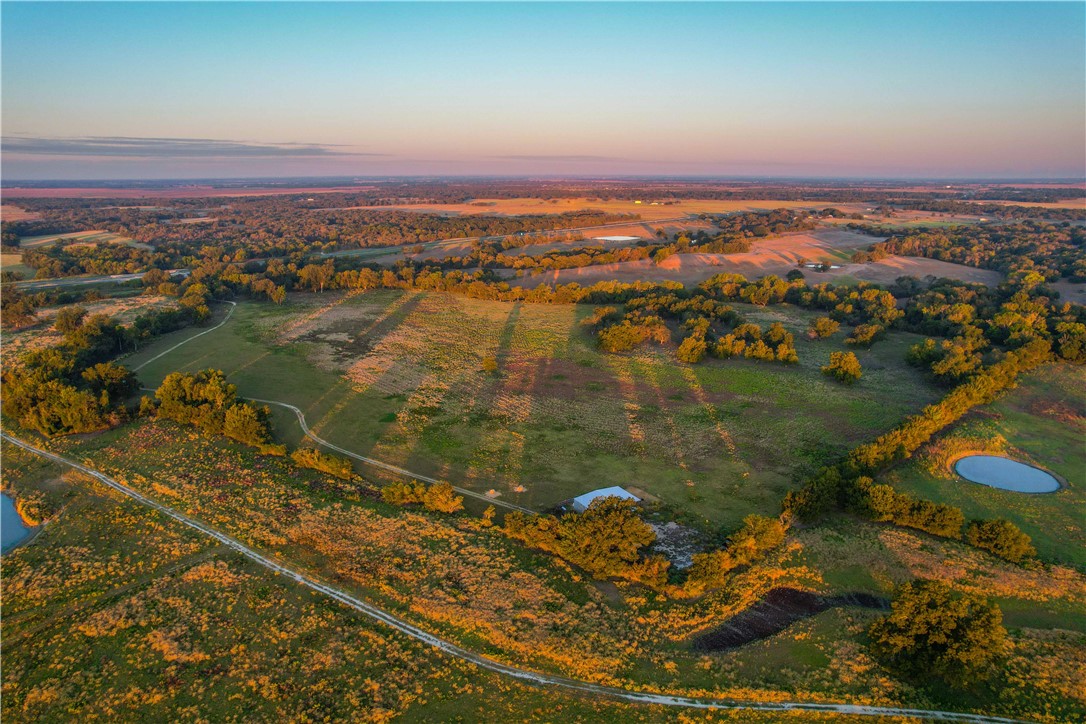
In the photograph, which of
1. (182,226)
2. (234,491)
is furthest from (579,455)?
(182,226)

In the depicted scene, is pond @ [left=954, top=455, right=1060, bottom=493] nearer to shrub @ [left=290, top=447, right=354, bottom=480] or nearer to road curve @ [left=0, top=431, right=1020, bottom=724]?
road curve @ [left=0, top=431, right=1020, bottom=724]

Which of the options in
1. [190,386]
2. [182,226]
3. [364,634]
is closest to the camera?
[364,634]

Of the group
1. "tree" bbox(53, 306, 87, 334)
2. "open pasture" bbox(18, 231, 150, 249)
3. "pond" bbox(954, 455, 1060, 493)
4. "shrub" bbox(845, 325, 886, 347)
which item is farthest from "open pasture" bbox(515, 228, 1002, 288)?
"open pasture" bbox(18, 231, 150, 249)

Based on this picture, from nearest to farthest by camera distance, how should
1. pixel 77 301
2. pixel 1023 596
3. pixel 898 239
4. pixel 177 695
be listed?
1. pixel 177 695
2. pixel 1023 596
3. pixel 77 301
4. pixel 898 239

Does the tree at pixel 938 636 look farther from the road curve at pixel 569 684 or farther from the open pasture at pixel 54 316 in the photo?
the open pasture at pixel 54 316

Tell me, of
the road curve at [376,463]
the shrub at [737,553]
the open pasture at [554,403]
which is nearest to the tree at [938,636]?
the shrub at [737,553]

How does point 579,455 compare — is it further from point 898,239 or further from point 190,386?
point 898,239

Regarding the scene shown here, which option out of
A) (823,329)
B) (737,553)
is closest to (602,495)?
(737,553)
